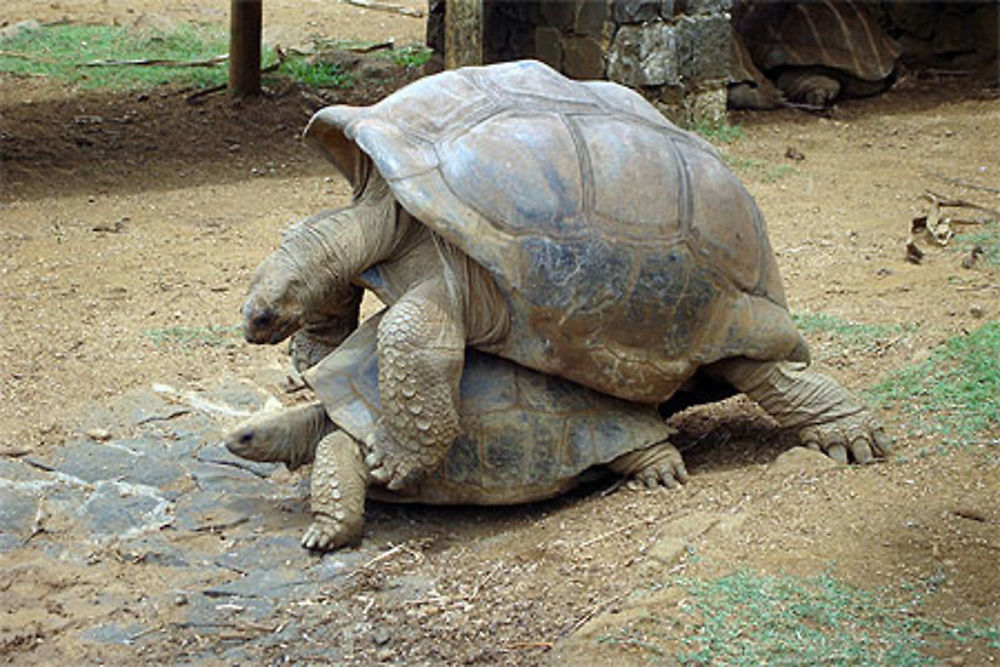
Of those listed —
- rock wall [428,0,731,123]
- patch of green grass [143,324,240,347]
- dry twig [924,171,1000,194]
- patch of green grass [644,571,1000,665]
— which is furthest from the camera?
rock wall [428,0,731,123]

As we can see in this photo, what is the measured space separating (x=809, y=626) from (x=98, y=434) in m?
2.68

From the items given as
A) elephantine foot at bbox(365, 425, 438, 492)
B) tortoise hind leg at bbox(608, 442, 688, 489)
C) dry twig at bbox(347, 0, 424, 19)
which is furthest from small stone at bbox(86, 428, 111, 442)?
dry twig at bbox(347, 0, 424, 19)

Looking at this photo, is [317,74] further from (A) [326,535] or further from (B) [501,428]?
(A) [326,535]

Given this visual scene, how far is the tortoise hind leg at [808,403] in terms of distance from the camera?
13.6ft

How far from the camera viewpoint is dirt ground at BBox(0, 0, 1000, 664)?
11.1 feet

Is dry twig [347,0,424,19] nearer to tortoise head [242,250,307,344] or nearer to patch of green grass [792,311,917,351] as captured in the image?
patch of green grass [792,311,917,351]

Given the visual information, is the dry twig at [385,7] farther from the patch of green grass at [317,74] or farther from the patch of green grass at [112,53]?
the patch of green grass at [317,74]

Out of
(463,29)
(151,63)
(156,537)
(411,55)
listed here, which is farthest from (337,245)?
(411,55)

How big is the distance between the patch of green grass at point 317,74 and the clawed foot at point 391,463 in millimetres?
7498

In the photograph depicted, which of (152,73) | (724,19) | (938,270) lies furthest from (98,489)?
(152,73)

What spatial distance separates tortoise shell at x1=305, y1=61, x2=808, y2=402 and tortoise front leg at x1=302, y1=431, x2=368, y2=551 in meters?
0.58

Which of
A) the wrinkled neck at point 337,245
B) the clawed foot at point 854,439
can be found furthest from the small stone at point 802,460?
the wrinkled neck at point 337,245

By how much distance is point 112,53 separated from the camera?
1202 centimetres

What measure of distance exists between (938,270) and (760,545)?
3201 mm
